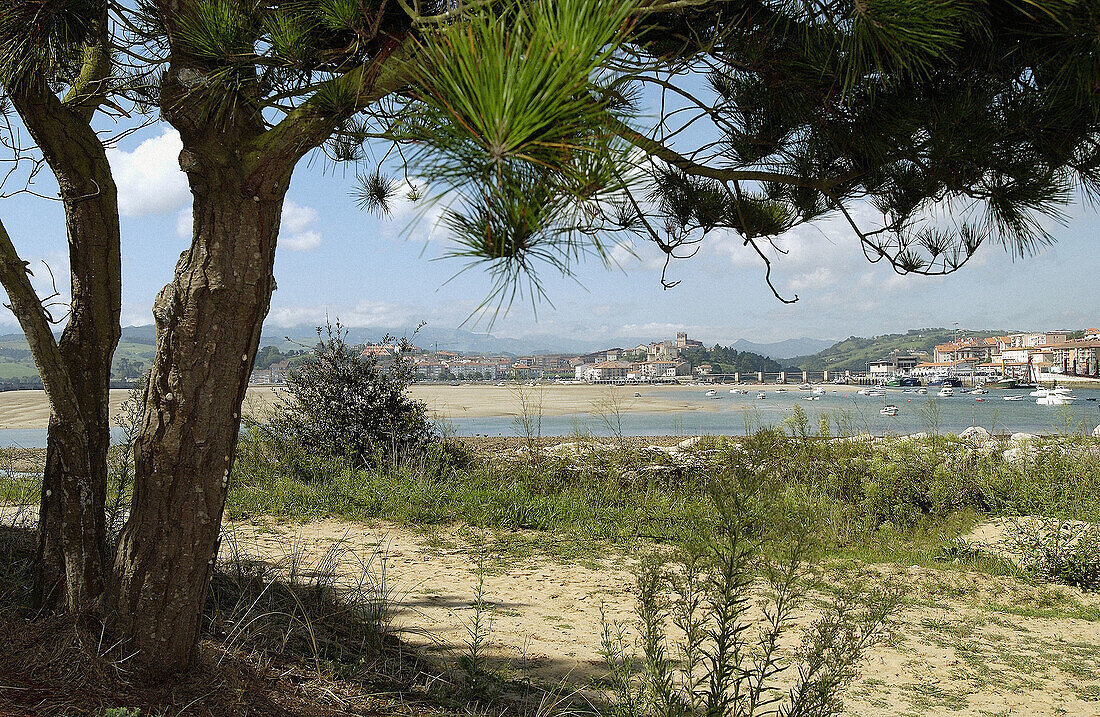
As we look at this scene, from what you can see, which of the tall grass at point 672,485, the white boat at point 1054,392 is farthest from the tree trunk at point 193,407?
the white boat at point 1054,392

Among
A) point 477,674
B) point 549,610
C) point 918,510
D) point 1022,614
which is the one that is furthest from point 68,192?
point 918,510

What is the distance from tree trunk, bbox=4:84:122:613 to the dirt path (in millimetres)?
1332

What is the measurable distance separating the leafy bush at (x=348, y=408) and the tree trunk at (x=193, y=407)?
5.19m

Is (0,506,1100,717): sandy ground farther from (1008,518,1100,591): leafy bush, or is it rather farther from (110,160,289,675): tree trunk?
(110,160,289,675): tree trunk

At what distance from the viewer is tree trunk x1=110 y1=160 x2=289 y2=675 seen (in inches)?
81.2

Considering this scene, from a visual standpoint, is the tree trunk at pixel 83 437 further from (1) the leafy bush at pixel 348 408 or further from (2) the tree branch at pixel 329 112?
(1) the leafy bush at pixel 348 408

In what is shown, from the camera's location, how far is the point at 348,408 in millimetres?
7508

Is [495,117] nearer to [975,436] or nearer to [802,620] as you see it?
[802,620]

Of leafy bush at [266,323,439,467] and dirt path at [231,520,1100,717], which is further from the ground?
leafy bush at [266,323,439,467]

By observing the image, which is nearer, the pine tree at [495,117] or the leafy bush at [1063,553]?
the pine tree at [495,117]

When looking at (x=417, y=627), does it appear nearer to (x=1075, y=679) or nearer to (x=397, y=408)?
(x=1075, y=679)

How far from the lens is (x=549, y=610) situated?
3.63 metres

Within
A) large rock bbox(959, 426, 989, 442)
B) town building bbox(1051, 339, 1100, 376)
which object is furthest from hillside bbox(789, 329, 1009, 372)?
large rock bbox(959, 426, 989, 442)

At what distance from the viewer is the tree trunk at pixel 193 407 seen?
206cm
